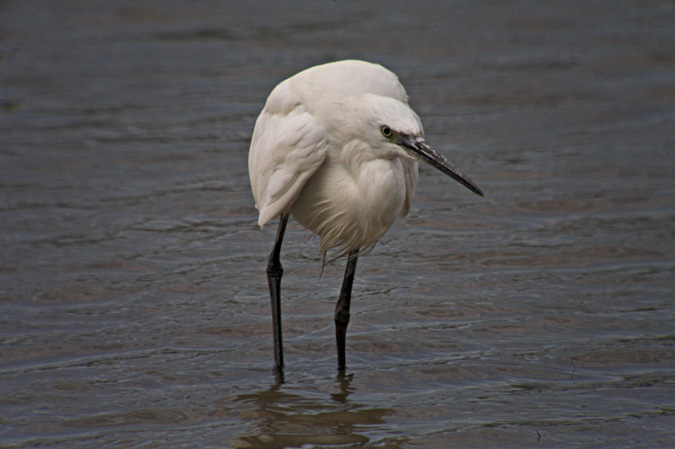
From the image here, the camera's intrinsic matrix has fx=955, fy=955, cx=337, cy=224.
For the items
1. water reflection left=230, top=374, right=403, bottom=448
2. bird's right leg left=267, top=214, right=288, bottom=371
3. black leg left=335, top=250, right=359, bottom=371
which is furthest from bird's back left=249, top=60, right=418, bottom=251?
water reflection left=230, top=374, right=403, bottom=448

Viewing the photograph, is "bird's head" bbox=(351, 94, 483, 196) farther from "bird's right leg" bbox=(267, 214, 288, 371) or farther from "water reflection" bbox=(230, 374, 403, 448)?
"water reflection" bbox=(230, 374, 403, 448)

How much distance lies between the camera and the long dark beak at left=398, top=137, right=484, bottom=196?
3.63 meters

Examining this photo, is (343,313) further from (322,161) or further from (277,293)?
(322,161)

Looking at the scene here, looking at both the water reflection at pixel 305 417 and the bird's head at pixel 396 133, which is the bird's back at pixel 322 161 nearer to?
the bird's head at pixel 396 133

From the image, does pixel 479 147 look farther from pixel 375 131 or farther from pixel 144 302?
pixel 375 131

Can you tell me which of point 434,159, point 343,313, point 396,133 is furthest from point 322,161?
point 343,313

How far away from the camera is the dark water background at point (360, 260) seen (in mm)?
4098

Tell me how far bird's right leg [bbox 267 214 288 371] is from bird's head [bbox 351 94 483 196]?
97 centimetres

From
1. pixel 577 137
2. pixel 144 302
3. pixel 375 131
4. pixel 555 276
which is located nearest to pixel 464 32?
pixel 577 137

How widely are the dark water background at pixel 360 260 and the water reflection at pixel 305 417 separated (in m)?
0.01

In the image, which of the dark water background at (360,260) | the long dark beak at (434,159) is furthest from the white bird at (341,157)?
the dark water background at (360,260)

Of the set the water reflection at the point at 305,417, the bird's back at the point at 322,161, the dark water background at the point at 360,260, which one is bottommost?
the water reflection at the point at 305,417

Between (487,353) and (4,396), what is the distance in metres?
2.24

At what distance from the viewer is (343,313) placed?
465 cm
